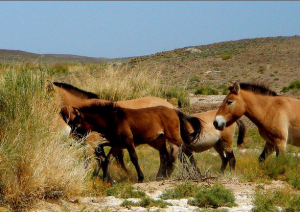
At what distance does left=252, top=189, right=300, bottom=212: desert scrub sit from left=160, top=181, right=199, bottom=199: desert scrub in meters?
1.05

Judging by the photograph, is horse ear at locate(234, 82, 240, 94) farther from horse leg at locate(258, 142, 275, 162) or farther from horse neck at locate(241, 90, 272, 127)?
horse leg at locate(258, 142, 275, 162)

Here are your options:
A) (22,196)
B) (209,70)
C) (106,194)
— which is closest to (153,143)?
(106,194)

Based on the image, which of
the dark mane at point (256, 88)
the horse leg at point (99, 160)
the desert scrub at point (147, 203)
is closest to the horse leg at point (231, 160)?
the dark mane at point (256, 88)

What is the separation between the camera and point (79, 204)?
726 cm

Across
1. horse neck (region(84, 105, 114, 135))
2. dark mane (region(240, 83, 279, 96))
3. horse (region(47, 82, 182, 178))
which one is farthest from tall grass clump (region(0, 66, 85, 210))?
dark mane (region(240, 83, 279, 96))

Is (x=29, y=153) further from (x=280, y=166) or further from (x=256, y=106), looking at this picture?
(x=256, y=106)

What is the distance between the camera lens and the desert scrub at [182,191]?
26.6 ft

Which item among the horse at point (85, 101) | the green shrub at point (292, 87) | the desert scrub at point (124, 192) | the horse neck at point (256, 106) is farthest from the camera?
the green shrub at point (292, 87)

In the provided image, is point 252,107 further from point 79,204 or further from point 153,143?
point 79,204

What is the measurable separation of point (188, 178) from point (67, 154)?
239cm

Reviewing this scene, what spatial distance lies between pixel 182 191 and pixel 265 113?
3.00 metres

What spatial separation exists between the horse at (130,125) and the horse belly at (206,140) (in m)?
0.50

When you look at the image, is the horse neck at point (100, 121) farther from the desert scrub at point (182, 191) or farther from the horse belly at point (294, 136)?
the horse belly at point (294, 136)

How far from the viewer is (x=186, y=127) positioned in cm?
1077
